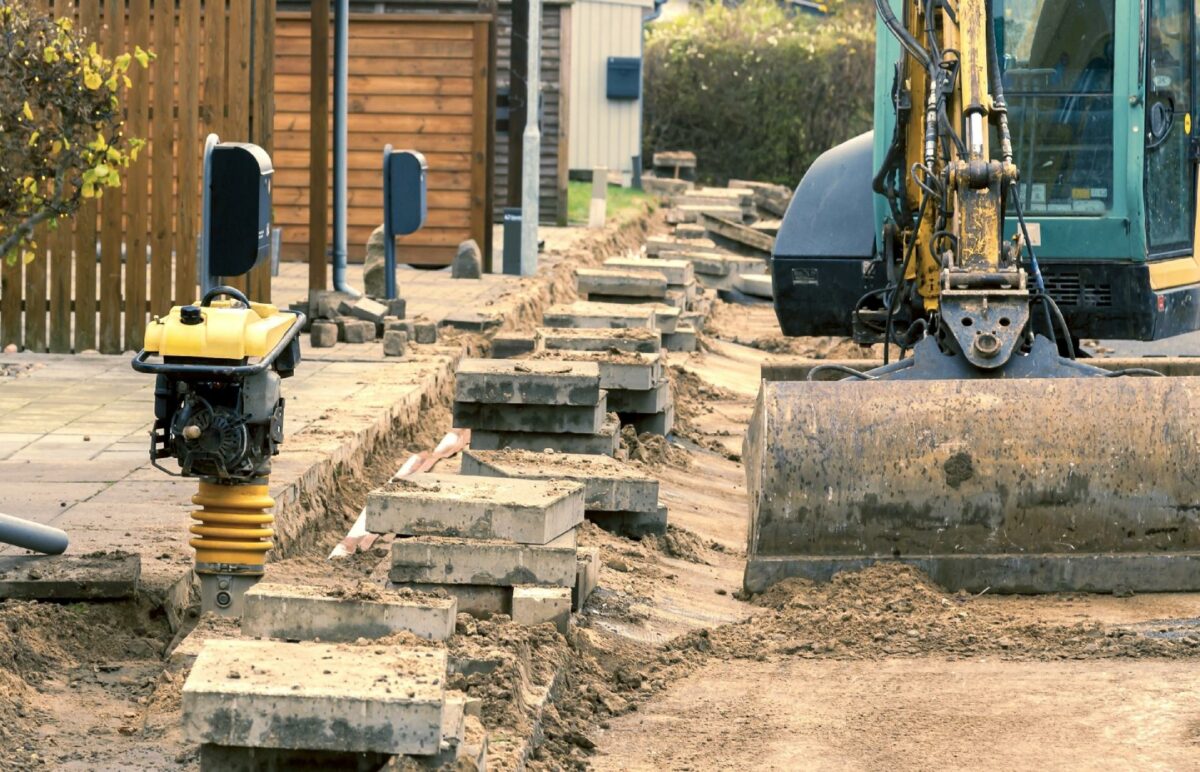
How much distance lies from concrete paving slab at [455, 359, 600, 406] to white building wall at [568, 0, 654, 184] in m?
21.5

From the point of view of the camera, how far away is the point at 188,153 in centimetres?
1198

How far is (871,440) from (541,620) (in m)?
1.92

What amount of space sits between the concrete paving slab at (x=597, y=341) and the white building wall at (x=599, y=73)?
1907 cm

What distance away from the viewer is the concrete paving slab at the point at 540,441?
31.9 feet

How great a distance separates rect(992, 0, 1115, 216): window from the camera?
11.0m

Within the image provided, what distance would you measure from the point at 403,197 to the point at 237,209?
718 centimetres

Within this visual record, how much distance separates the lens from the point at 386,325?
13.4m

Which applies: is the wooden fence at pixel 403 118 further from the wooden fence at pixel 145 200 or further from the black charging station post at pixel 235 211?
the black charging station post at pixel 235 211

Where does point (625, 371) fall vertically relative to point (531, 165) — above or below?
below

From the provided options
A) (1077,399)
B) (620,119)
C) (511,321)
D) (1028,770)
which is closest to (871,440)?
(1077,399)

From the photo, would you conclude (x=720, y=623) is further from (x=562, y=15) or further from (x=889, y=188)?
(x=562, y=15)

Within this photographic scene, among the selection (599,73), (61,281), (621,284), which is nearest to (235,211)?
(61,281)

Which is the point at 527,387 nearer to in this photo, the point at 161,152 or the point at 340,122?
the point at 161,152

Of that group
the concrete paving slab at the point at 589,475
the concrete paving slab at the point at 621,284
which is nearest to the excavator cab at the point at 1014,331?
the concrete paving slab at the point at 589,475
